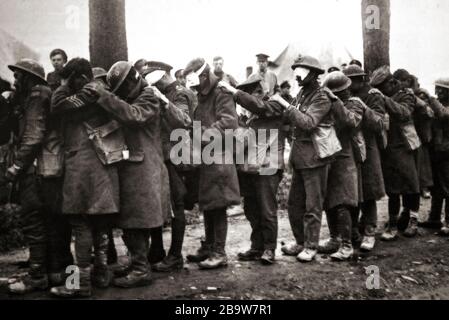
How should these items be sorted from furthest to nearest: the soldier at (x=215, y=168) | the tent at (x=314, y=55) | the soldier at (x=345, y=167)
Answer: the tent at (x=314, y=55) < the soldier at (x=345, y=167) < the soldier at (x=215, y=168)

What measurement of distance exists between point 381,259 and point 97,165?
3463 mm

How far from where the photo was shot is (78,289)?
14.0 ft

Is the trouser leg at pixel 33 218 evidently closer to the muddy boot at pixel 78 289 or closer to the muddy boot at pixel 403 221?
the muddy boot at pixel 78 289

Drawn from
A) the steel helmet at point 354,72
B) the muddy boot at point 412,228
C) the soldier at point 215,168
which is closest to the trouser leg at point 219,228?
the soldier at point 215,168

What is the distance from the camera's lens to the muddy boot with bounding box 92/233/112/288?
4598 mm

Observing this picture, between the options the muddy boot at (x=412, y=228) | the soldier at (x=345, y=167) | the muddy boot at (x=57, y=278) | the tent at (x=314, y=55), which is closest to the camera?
the muddy boot at (x=57, y=278)

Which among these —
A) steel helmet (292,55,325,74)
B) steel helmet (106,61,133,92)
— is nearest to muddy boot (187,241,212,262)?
steel helmet (106,61,133,92)

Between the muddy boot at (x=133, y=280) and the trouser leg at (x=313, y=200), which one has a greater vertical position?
the trouser leg at (x=313, y=200)

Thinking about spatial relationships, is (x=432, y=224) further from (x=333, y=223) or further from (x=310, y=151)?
(x=310, y=151)

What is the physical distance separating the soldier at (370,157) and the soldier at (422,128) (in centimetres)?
87

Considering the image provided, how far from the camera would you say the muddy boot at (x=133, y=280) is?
4.53 metres

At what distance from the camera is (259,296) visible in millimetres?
4473

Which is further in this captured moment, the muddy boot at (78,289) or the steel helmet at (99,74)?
the steel helmet at (99,74)
